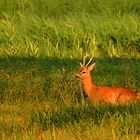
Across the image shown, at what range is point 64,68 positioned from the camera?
43.7ft

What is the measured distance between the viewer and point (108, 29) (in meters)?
18.2

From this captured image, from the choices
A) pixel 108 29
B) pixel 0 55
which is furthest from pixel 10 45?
pixel 108 29

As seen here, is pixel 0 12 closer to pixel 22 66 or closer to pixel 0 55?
pixel 0 55

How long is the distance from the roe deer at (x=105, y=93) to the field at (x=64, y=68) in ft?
Answer: 0.51

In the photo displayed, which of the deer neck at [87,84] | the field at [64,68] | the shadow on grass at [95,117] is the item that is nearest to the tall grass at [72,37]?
the field at [64,68]

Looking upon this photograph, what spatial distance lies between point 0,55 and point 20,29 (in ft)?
6.52

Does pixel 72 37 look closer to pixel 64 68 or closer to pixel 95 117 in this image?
pixel 64 68

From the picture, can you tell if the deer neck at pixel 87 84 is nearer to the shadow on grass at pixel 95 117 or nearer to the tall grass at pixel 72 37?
the shadow on grass at pixel 95 117

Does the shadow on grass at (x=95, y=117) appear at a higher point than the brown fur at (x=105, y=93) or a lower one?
higher

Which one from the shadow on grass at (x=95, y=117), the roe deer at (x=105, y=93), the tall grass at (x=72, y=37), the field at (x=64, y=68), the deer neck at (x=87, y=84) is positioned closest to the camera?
the shadow on grass at (x=95, y=117)

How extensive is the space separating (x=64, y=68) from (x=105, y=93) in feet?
11.4

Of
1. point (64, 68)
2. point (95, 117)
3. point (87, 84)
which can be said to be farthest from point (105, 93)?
point (64, 68)

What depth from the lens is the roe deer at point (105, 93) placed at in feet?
31.4

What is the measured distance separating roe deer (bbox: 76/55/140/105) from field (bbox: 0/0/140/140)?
6.2 inches
